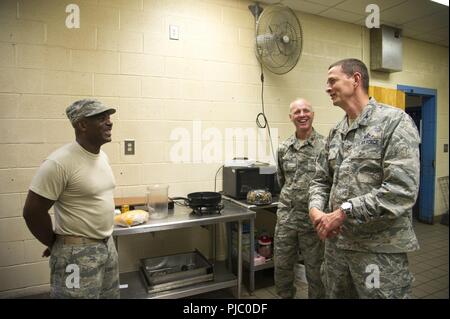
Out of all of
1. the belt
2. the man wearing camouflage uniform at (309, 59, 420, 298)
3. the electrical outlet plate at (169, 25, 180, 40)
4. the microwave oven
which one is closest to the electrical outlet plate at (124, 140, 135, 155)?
the microwave oven

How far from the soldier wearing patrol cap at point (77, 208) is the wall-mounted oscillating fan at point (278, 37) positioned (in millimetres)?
1936

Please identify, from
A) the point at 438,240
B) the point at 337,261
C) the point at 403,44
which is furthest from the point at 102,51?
the point at 438,240

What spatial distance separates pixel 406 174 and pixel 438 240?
142 inches

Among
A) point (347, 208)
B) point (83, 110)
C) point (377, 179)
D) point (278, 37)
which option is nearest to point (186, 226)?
point (83, 110)

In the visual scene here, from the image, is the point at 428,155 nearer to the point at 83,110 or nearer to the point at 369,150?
the point at 369,150

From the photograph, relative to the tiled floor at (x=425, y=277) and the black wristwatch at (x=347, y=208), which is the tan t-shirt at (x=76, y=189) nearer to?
the black wristwatch at (x=347, y=208)

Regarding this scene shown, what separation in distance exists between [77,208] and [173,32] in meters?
1.89

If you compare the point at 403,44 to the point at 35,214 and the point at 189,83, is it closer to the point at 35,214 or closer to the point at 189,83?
the point at 189,83

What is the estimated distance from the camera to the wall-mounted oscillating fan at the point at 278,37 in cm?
289

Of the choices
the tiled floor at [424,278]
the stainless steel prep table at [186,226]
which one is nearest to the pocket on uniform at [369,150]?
the stainless steel prep table at [186,226]

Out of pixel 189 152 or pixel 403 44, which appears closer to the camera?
pixel 189 152

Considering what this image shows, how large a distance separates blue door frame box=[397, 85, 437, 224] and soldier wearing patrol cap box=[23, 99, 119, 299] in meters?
5.01

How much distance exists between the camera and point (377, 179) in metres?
1.41

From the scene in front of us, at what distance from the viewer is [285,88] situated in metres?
3.34
